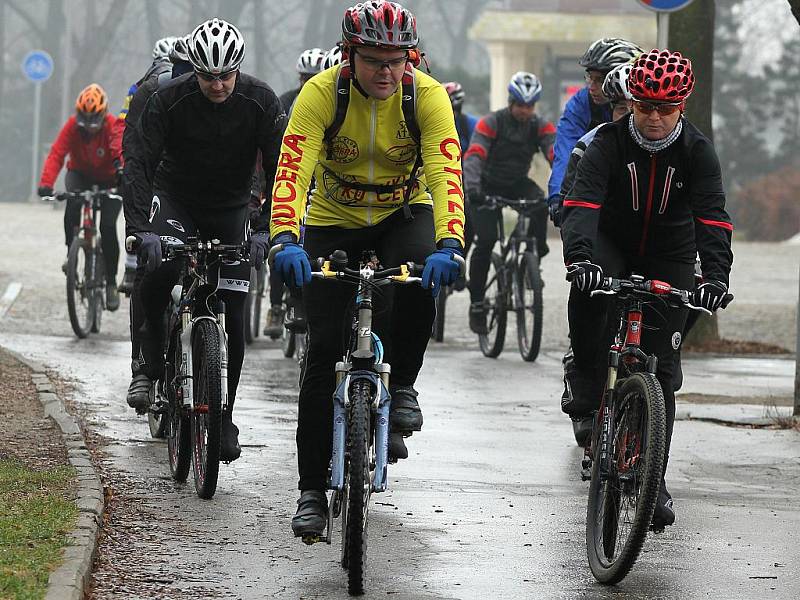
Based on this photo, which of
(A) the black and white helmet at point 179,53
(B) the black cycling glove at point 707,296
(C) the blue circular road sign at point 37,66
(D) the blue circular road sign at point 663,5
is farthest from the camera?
(C) the blue circular road sign at point 37,66

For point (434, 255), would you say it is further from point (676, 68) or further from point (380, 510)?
point (380, 510)

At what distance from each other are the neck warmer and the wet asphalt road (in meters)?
1.53

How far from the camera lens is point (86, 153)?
1473cm

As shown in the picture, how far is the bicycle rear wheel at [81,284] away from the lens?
14.4 meters

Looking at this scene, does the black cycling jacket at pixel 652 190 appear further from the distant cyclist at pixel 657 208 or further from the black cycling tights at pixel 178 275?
the black cycling tights at pixel 178 275

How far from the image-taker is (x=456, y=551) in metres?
6.81

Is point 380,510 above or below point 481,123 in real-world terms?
below

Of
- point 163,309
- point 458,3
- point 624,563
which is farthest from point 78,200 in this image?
point 458,3

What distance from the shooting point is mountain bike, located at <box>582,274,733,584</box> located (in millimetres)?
6113

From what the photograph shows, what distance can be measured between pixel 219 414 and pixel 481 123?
6903 millimetres

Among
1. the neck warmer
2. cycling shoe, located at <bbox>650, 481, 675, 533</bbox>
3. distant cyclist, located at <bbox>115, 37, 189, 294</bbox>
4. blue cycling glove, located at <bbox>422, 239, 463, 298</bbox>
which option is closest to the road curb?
distant cyclist, located at <bbox>115, 37, 189, 294</bbox>

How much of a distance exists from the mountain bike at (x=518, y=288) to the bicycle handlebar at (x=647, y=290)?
6892 millimetres

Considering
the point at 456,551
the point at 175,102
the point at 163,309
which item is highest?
the point at 175,102

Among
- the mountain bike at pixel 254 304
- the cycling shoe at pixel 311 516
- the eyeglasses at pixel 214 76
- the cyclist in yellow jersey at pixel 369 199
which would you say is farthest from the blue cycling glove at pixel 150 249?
the mountain bike at pixel 254 304
